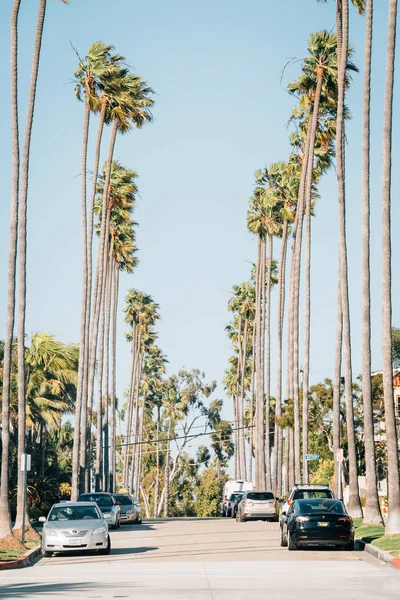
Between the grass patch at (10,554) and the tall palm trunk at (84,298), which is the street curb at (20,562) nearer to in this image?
the grass patch at (10,554)

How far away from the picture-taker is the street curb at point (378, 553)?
2235 centimetres

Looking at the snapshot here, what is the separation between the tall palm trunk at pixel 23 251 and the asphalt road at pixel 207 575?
14.8ft

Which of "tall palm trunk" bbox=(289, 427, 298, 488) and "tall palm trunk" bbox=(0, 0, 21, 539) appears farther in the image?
"tall palm trunk" bbox=(289, 427, 298, 488)

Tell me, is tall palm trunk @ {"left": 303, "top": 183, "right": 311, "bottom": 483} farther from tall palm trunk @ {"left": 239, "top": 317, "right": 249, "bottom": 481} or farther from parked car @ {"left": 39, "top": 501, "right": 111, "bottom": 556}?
tall palm trunk @ {"left": 239, "top": 317, "right": 249, "bottom": 481}

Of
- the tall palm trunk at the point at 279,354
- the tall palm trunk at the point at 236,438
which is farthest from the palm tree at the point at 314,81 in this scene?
the tall palm trunk at the point at 236,438

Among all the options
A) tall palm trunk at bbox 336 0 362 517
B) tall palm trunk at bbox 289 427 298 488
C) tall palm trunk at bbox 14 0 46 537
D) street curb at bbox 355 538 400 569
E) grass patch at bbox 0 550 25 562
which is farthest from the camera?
tall palm trunk at bbox 289 427 298 488

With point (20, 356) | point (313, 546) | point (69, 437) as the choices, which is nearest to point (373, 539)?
point (313, 546)

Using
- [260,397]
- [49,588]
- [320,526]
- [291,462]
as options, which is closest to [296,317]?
[291,462]

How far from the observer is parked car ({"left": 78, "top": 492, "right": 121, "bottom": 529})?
4144 cm

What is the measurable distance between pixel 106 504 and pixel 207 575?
21861 millimetres

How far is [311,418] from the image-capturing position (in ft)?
188

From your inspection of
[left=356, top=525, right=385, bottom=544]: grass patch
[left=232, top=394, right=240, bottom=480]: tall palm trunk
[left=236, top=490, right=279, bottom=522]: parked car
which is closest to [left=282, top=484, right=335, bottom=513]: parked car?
[left=356, top=525, right=385, bottom=544]: grass patch

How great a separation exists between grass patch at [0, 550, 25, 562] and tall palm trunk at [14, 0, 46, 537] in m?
4.06

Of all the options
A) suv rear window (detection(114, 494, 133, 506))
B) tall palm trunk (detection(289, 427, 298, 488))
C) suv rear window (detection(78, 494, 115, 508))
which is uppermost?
tall palm trunk (detection(289, 427, 298, 488))
